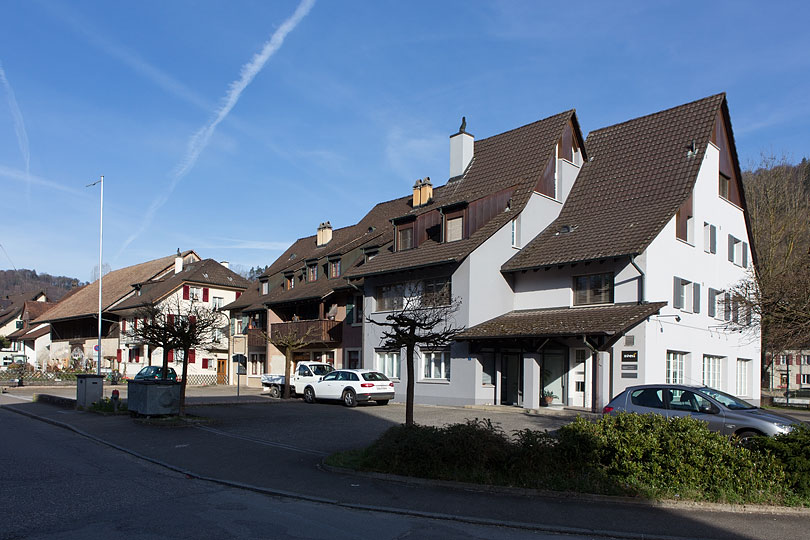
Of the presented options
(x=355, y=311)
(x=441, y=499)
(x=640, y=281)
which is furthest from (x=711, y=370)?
(x=441, y=499)

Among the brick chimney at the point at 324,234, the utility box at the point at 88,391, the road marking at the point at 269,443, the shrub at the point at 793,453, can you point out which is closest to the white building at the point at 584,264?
the road marking at the point at 269,443

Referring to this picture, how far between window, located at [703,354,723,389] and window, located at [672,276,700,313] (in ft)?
8.38

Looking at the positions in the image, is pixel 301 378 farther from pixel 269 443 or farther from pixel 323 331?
pixel 269 443

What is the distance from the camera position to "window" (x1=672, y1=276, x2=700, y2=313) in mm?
25767

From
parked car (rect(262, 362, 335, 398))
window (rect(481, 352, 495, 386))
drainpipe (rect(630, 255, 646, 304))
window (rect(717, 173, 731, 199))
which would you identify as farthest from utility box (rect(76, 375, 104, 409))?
window (rect(717, 173, 731, 199))

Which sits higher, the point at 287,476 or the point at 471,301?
the point at 471,301

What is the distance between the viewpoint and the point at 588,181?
31734 millimetres

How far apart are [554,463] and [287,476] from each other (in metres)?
4.68

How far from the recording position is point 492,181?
3238 cm

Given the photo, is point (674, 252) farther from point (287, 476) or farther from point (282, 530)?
point (282, 530)

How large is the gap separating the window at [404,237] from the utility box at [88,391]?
14.3m

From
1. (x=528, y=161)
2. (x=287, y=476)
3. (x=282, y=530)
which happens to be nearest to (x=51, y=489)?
(x=287, y=476)

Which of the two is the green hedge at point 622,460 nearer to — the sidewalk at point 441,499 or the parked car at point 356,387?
the sidewalk at point 441,499

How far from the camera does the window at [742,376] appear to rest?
1242 inches
